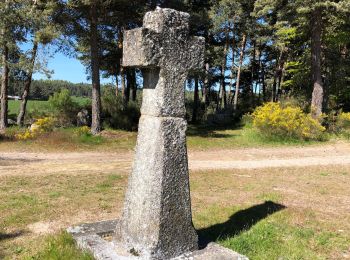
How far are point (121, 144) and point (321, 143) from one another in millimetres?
8998

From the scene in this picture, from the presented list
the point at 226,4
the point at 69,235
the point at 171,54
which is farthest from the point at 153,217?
the point at 226,4

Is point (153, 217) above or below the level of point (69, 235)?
above

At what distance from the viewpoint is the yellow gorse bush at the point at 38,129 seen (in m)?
17.4

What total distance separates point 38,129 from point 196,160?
8547 millimetres

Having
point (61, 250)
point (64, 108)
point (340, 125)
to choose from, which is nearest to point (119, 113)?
point (64, 108)

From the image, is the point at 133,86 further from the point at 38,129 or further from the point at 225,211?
the point at 225,211

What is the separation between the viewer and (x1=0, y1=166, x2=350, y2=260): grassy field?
5441 mm

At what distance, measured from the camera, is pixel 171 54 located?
4504 mm

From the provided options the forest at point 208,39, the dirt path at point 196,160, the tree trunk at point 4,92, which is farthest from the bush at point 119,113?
the dirt path at point 196,160

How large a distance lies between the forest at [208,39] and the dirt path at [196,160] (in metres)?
3.36

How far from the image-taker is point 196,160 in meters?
13.8

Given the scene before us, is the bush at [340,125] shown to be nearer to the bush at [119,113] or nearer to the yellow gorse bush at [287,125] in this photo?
the yellow gorse bush at [287,125]

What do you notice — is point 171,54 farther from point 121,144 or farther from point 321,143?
point 321,143

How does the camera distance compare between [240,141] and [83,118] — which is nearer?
[240,141]
